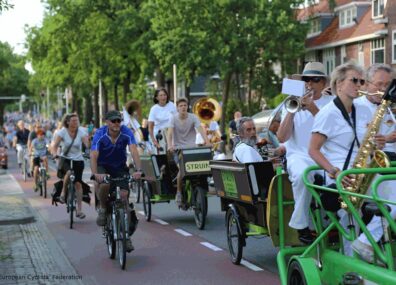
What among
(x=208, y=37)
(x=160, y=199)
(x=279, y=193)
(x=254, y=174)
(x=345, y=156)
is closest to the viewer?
(x=345, y=156)

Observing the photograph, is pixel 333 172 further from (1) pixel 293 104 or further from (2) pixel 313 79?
(2) pixel 313 79

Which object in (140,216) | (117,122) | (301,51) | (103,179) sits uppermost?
(301,51)

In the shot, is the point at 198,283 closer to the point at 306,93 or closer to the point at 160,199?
the point at 306,93

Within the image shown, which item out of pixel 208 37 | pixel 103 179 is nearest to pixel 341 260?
pixel 103 179

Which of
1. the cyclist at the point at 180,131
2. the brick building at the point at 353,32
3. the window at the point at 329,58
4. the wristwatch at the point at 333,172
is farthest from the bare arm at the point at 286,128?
the window at the point at 329,58

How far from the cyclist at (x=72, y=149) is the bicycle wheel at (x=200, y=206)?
7.40 ft

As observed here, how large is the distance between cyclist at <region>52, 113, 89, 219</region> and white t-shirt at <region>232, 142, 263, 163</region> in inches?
215

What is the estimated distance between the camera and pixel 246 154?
933 centimetres

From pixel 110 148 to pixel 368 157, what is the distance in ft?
16.4

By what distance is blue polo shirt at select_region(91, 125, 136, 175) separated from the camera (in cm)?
1027

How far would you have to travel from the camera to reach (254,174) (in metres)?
8.41

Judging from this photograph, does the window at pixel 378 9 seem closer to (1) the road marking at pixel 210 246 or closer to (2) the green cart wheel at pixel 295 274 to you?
(1) the road marking at pixel 210 246

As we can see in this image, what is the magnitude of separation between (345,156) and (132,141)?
4.48 meters

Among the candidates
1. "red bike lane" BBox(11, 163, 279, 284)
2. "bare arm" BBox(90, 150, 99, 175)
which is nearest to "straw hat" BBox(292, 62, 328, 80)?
"red bike lane" BBox(11, 163, 279, 284)
